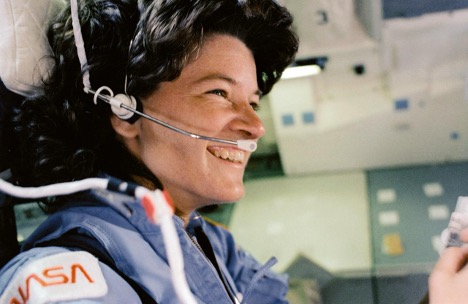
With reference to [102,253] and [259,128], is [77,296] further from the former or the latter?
[259,128]

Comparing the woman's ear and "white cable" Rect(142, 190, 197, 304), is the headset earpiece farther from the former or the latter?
"white cable" Rect(142, 190, 197, 304)

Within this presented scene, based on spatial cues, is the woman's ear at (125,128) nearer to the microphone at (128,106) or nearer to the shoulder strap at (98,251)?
the microphone at (128,106)

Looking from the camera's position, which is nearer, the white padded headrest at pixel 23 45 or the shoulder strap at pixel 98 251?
the shoulder strap at pixel 98 251

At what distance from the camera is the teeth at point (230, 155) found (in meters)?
1.29

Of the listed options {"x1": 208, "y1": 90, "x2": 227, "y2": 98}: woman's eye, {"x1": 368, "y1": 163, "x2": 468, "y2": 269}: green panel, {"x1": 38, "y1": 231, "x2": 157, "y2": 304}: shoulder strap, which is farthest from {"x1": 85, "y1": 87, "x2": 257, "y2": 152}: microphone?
{"x1": 368, "y1": 163, "x2": 468, "y2": 269}: green panel

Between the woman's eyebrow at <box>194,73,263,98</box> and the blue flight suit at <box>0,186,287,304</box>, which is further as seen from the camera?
the woman's eyebrow at <box>194,73,263,98</box>

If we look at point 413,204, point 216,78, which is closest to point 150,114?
point 216,78

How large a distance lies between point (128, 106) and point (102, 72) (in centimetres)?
13

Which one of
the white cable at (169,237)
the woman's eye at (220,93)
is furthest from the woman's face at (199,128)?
the white cable at (169,237)

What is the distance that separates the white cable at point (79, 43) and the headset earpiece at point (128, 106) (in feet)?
0.29

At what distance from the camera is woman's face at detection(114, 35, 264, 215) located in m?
1.24

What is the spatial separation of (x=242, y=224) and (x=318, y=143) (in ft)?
2.85

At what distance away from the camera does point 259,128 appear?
4.40 feet

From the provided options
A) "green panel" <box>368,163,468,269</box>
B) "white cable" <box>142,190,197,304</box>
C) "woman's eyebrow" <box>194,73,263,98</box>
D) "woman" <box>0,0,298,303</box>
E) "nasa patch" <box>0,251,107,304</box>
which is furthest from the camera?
"green panel" <box>368,163,468,269</box>
